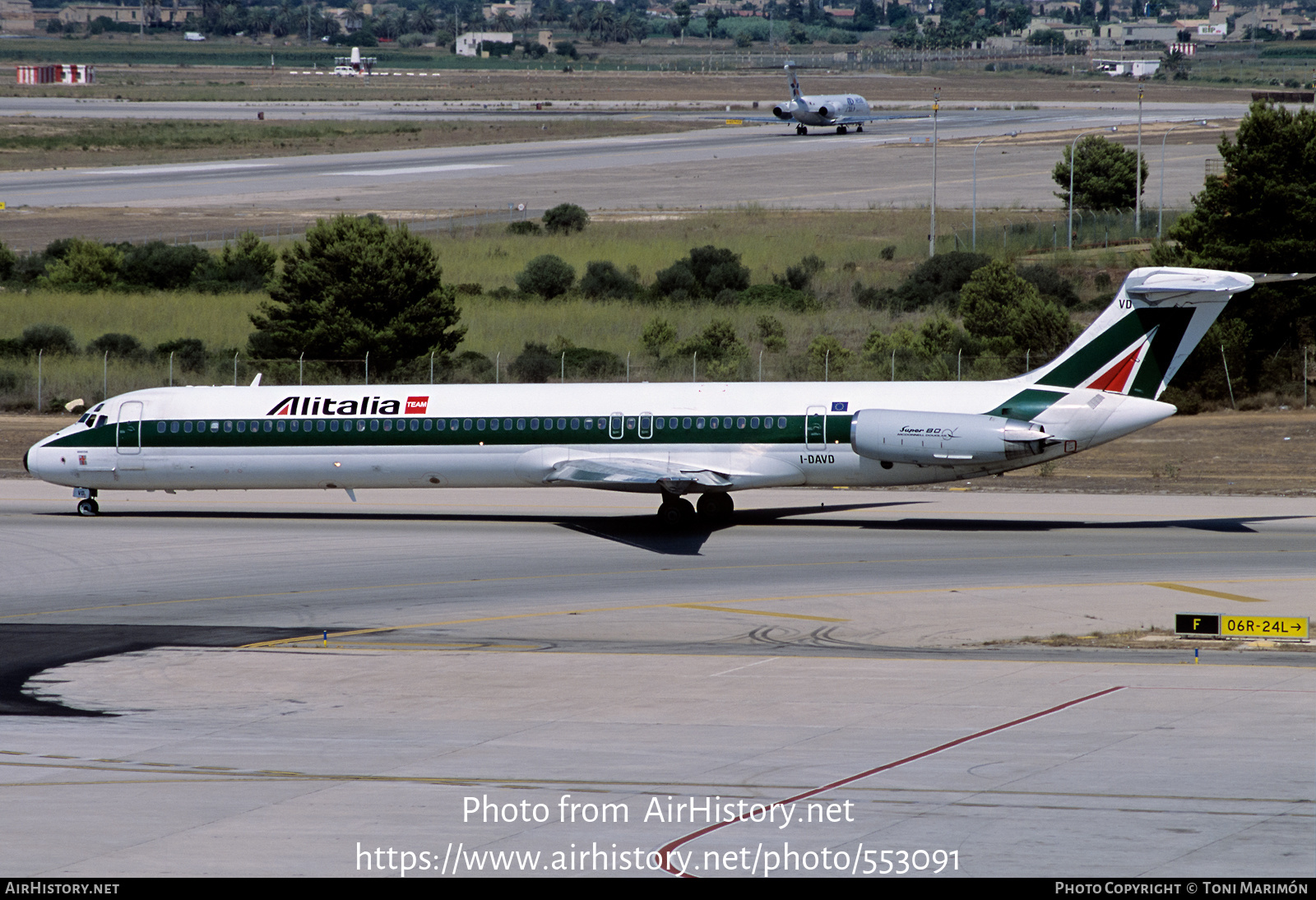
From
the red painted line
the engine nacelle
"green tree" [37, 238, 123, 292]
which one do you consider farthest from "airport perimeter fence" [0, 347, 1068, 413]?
the red painted line

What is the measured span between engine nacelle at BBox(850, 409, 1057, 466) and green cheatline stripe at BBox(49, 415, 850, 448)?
2.80 feet

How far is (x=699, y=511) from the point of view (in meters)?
32.0

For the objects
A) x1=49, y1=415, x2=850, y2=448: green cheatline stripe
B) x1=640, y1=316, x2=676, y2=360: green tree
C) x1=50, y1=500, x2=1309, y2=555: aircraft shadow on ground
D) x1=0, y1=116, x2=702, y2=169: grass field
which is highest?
x1=0, y1=116, x2=702, y2=169: grass field

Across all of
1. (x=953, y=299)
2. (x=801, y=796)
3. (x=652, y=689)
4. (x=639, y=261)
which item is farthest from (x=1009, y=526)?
(x=639, y=261)

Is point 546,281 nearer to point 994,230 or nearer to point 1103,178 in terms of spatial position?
point 994,230

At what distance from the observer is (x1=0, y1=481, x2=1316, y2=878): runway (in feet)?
40.1

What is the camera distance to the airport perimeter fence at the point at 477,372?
4797 centimetres

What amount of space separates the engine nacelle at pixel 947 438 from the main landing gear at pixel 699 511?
384cm

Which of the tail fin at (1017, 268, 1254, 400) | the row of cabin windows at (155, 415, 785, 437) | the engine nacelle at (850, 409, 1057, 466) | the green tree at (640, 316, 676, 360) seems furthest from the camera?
the green tree at (640, 316, 676, 360)

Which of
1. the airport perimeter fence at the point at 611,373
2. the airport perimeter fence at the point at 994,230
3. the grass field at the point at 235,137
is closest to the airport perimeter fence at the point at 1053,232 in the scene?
the airport perimeter fence at the point at 994,230

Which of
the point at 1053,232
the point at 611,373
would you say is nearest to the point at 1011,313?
the point at 611,373

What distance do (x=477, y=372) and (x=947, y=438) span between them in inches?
944

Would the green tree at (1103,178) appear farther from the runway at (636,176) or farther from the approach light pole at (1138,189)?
the runway at (636,176)

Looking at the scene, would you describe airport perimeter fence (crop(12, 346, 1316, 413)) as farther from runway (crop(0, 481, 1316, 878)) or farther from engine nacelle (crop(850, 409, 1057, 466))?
engine nacelle (crop(850, 409, 1057, 466))
